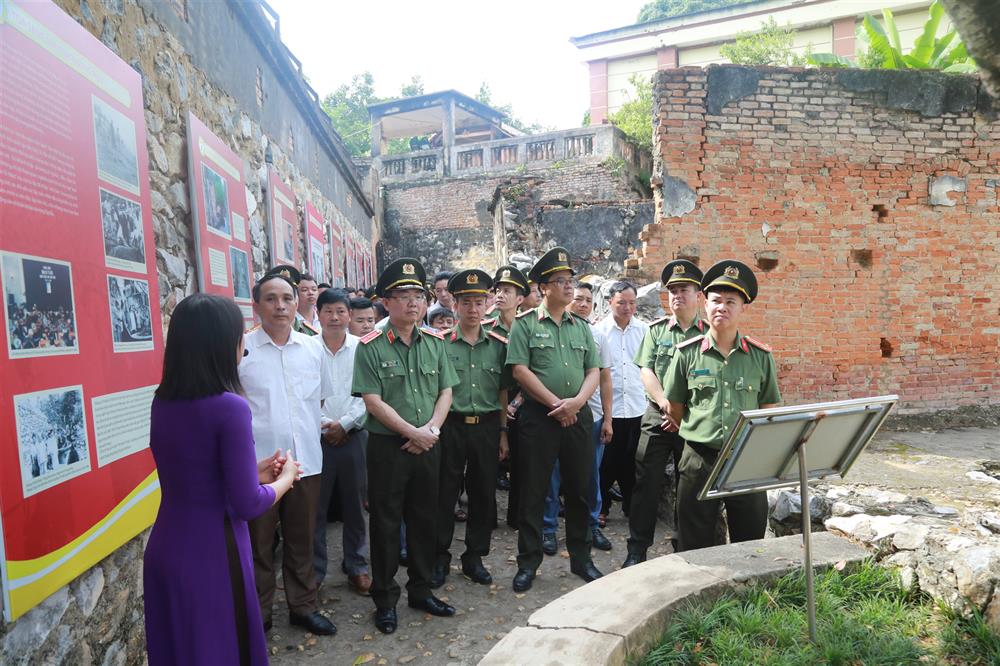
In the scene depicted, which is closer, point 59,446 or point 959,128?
point 59,446

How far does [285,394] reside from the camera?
3307 mm

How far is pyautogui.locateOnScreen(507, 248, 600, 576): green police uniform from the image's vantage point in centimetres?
383

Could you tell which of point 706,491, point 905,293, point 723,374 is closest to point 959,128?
point 905,293

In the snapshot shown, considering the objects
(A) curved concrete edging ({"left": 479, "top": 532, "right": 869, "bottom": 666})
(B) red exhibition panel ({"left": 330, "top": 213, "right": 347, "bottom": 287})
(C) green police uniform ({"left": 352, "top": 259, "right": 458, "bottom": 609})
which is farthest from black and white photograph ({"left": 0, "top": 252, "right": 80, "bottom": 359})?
(B) red exhibition panel ({"left": 330, "top": 213, "right": 347, "bottom": 287})

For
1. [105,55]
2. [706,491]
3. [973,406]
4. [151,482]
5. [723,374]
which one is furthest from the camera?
[973,406]

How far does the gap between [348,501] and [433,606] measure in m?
0.88

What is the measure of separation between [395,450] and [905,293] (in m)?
6.47

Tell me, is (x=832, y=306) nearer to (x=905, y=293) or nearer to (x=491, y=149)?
(x=905, y=293)

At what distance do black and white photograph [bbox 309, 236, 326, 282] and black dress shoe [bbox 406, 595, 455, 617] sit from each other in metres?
4.33

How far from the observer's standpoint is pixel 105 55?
2496 mm

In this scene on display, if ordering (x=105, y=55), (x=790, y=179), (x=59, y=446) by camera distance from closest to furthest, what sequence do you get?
(x=59, y=446) → (x=105, y=55) → (x=790, y=179)

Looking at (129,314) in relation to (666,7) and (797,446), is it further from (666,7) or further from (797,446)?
(666,7)

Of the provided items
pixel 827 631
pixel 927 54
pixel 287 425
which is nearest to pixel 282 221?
pixel 287 425

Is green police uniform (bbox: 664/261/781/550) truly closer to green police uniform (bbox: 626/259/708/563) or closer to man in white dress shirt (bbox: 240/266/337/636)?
green police uniform (bbox: 626/259/708/563)
